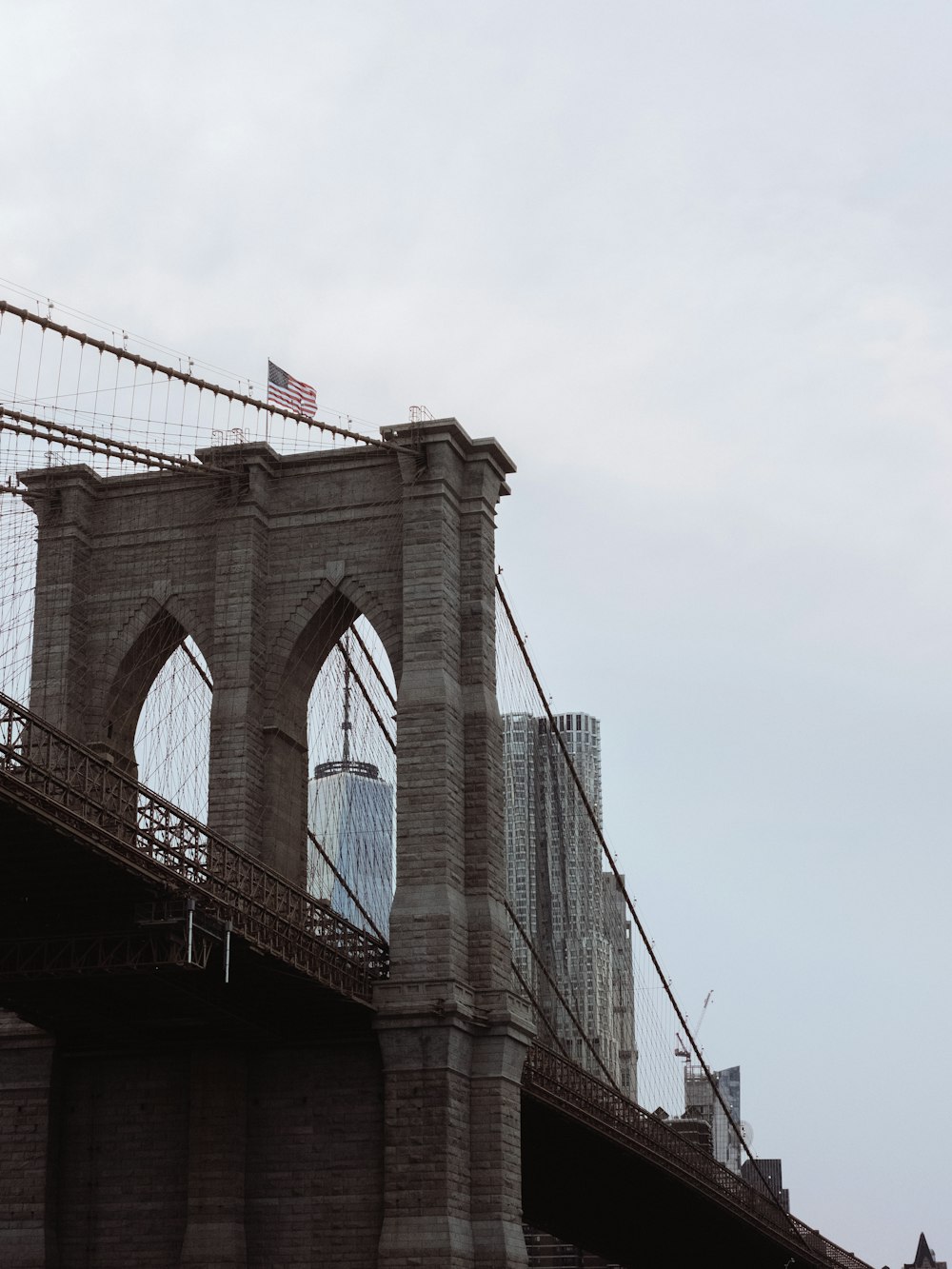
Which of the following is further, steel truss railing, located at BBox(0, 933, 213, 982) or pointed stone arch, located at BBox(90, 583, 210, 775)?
pointed stone arch, located at BBox(90, 583, 210, 775)

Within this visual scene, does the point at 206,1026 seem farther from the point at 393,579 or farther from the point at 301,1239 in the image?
the point at 393,579

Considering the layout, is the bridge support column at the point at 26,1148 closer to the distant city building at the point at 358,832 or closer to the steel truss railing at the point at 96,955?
the steel truss railing at the point at 96,955

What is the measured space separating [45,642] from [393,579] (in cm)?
826

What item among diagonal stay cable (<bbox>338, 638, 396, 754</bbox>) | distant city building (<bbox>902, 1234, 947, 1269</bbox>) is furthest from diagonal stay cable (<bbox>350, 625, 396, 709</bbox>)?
distant city building (<bbox>902, 1234, 947, 1269</bbox>)

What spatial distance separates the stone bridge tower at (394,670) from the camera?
1604 inches

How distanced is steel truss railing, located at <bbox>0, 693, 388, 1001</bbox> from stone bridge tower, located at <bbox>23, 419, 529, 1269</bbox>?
159 centimetres

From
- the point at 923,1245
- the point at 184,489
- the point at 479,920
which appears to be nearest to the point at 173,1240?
the point at 479,920

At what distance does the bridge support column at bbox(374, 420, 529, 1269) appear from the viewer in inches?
1586

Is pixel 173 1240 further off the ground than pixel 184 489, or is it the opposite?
pixel 184 489

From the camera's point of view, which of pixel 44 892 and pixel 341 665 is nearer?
pixel 44 892

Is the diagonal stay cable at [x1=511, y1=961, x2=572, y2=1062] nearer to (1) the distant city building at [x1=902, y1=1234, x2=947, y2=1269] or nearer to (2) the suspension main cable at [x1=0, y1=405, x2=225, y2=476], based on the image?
(2) the suspension main cable at [x1=0, y1=405, x2=225, y2=476]

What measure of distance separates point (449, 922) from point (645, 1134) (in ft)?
59.3

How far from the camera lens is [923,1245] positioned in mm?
162125

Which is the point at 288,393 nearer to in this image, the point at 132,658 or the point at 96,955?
the point at 132,658
